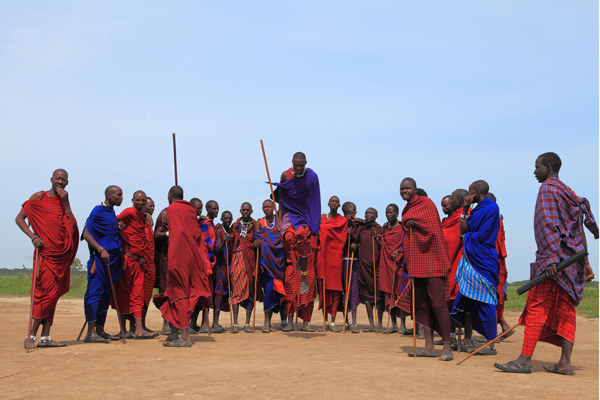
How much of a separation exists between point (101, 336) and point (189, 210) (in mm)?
2629

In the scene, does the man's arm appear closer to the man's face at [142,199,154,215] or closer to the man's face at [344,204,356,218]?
the man's face at [142,199,154,215]

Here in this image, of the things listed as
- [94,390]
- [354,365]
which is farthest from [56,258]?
[354,365]

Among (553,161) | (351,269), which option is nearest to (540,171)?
(553,161)

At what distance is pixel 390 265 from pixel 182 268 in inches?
171

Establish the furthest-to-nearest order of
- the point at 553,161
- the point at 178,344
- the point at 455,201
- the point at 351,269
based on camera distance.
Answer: the point at 351,269, the point at 455,201, the point at 178,344, the point at 553,161

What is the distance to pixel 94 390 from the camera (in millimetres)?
5672

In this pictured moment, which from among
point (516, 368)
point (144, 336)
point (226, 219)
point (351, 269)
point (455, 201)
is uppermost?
point (455, 201)

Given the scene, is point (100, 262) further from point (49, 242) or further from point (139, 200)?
point (139, 200)

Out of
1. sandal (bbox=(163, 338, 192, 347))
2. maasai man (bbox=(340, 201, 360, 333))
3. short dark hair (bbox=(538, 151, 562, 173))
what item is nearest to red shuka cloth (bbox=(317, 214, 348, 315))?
maasai man (bbox=(340, 201, 360, 333))

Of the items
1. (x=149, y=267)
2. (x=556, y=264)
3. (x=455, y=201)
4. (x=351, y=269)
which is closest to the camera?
(x=556, y=264)

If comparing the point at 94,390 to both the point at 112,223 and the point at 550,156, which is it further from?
the point at 550,156

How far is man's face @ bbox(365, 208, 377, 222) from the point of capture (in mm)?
11914

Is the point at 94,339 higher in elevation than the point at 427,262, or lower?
lower

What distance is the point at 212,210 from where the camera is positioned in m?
11.4
